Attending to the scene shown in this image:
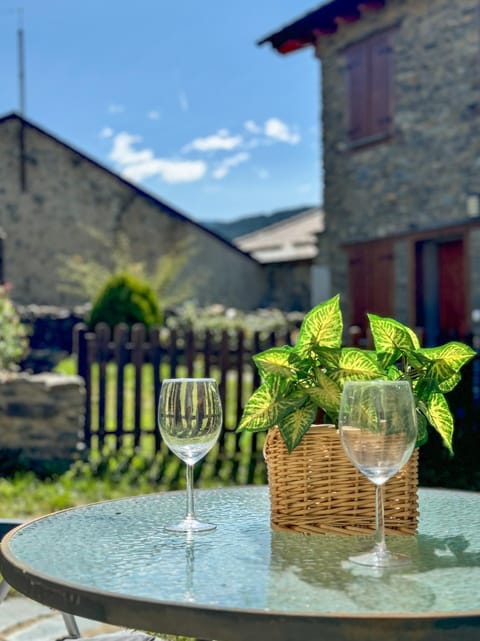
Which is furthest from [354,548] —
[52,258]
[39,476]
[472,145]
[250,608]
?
[52,258]

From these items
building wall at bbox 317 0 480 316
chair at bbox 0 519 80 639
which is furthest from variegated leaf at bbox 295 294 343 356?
building wall at bbox 317 0 480 316

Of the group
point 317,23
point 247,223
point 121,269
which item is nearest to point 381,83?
point 317,23

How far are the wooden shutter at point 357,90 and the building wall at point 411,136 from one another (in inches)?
6.2

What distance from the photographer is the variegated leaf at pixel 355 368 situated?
199cm

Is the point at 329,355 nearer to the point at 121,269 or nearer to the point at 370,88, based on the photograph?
the point at 370,88

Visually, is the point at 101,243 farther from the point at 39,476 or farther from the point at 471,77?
the point at 39,476

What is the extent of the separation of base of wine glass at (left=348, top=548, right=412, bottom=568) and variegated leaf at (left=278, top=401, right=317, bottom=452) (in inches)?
10.5

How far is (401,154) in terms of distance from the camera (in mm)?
13031

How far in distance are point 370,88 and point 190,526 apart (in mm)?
12181

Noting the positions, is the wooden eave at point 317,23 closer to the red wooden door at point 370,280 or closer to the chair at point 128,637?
the red wooden door at point 370,280

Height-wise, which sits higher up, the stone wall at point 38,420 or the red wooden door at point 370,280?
the red wooden door at point 370,280

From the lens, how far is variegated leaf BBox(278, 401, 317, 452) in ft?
6.40

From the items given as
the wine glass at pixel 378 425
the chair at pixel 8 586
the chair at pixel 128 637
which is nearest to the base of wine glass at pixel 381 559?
the wine glass at pixel 378 425

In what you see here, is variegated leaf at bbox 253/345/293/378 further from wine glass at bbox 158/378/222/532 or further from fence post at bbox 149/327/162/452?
fence post at bbox 149/327/162/452
